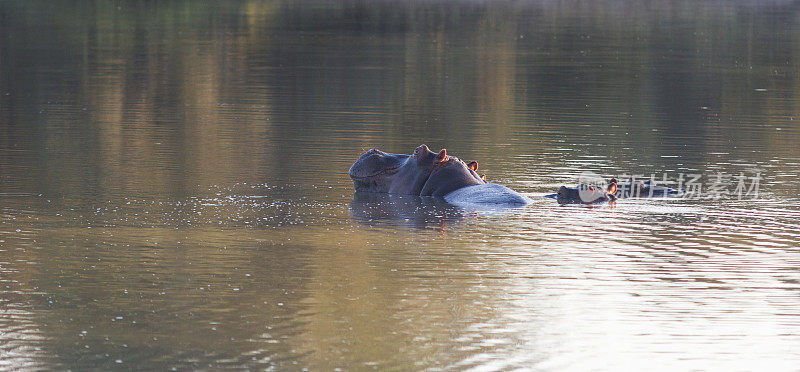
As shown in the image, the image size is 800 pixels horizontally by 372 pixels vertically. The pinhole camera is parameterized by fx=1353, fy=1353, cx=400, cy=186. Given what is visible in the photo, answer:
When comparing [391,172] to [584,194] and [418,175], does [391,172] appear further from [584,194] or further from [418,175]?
[584,194]

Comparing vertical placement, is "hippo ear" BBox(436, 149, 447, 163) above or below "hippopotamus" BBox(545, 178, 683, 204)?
Answer: above

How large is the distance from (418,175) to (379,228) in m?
2.74

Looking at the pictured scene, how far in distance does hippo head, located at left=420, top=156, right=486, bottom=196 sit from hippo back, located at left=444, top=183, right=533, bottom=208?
152 millimetres

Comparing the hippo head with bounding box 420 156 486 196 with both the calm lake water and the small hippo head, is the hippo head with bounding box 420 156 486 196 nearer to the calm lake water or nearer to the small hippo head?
the calm lake water

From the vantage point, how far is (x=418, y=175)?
17.0 metres

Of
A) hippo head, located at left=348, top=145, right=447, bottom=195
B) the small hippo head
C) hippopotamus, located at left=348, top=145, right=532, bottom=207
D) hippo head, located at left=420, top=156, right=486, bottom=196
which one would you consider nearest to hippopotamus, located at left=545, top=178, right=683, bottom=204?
the small hippo head

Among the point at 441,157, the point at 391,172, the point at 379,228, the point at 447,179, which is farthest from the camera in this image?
the point at 391,172

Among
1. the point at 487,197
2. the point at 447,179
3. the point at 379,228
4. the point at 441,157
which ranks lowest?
the point at 379,228

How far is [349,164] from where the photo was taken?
1916 cm

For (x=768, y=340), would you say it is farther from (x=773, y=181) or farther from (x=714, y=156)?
(x=714, y=156)

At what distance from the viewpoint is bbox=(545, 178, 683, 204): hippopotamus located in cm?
1614

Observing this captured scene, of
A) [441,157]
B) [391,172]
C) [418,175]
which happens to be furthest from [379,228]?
[391,172]

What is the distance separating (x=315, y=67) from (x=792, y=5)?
52.0 meters

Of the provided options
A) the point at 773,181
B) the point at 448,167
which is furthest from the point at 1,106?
the point at 773,181
